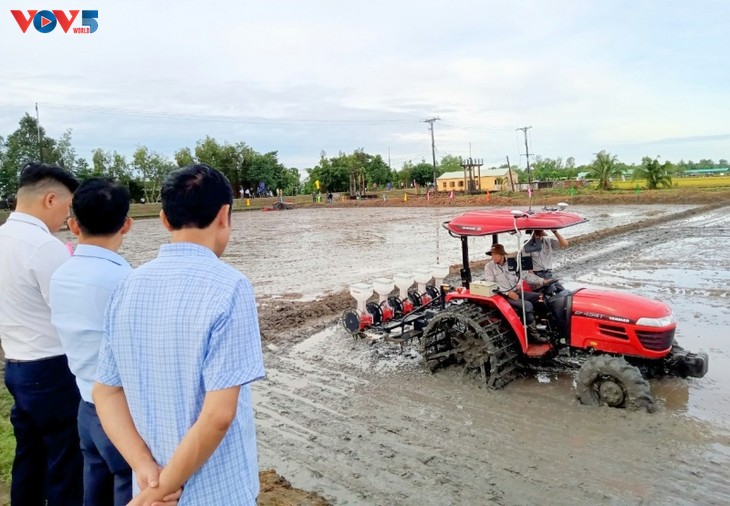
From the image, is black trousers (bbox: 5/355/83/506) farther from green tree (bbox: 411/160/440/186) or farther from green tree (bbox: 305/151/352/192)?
green tree (bbox: 411/160/440/186)

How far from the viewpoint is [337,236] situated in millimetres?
24031

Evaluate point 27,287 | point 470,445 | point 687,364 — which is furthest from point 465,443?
point 27,287

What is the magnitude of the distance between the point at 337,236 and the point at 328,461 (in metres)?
19.6

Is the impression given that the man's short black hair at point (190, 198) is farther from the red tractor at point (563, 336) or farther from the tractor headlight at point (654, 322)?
the tractor headlight at point (654, 322)

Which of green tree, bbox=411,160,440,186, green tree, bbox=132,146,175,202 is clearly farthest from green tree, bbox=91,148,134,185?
green tree, bbox=411,160,440,186

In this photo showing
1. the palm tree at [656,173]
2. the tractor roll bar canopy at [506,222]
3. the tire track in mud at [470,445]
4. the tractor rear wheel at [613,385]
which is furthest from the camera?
the palm tree at [656,173]

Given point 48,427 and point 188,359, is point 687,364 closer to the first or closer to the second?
point 188,359

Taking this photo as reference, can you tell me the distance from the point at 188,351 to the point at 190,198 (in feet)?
1.61

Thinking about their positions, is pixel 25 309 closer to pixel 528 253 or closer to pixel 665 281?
pixel 528 253

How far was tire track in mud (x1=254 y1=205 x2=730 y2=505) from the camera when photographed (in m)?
4.04

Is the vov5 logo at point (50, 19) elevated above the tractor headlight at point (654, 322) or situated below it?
above

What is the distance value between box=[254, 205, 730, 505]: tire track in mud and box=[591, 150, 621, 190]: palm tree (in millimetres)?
40497

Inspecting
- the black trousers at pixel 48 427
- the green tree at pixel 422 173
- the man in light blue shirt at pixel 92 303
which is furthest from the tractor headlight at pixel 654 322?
the green tree at pixel 422 173

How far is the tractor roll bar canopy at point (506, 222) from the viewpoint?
5.77 meters
